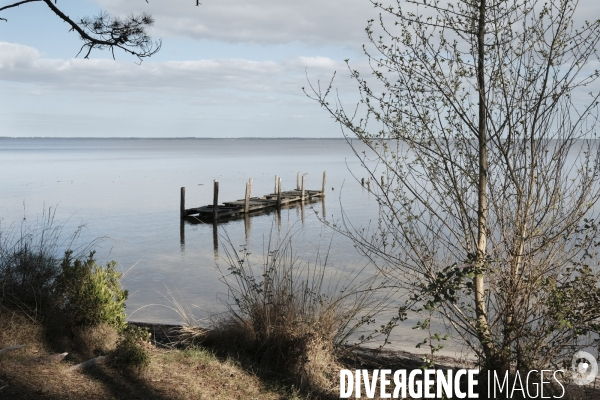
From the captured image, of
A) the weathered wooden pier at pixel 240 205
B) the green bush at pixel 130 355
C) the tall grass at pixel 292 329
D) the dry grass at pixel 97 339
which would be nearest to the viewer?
the green bush at pixel 130 355

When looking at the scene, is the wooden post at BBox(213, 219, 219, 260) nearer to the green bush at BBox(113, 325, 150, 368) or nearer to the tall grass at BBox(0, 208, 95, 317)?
the tall grass at BBox(0, 208, 95, 317)

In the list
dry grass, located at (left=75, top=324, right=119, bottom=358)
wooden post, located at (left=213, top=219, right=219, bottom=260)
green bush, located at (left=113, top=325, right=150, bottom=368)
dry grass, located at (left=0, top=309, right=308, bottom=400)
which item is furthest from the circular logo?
wooden post, located at (left=213, top=219, right=219, bottom=260)

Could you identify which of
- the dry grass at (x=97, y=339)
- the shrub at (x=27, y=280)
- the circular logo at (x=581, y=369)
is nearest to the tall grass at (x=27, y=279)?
the shrub at (x=27, y=280)

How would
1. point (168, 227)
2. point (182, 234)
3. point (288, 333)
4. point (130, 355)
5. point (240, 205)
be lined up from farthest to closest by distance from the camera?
1. point (240, 205)
2. point (168, 227)
3. point (182, 234)
4. point (288, 333)
5. point (130, 355)

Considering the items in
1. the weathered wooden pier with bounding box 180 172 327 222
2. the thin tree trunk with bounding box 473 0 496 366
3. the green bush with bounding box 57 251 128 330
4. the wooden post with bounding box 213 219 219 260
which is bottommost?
the wooden post with bounding box 213 219 219 260

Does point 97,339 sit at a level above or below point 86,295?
below

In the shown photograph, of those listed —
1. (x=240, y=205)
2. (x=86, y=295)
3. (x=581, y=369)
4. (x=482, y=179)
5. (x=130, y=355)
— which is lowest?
(x=240, y=205)

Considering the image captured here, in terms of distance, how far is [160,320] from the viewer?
1173 cm

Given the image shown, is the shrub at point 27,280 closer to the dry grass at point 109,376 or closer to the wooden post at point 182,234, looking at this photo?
the dry grass at point 109,376

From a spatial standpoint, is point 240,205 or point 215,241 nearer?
point 215,241

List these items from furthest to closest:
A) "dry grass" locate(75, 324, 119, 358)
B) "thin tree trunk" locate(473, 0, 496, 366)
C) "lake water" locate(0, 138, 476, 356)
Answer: "lake water" locate(0, 138, 476, 356) < "dry grass" locate(75, 324, 119, 358) < "thin tree trunk" locate(473, 0, 496, 366)

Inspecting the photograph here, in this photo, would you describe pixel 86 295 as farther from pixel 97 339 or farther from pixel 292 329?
pixel 292 329

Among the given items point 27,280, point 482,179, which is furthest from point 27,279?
point 482,179

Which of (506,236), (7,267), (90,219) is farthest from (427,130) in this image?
(90,219)
